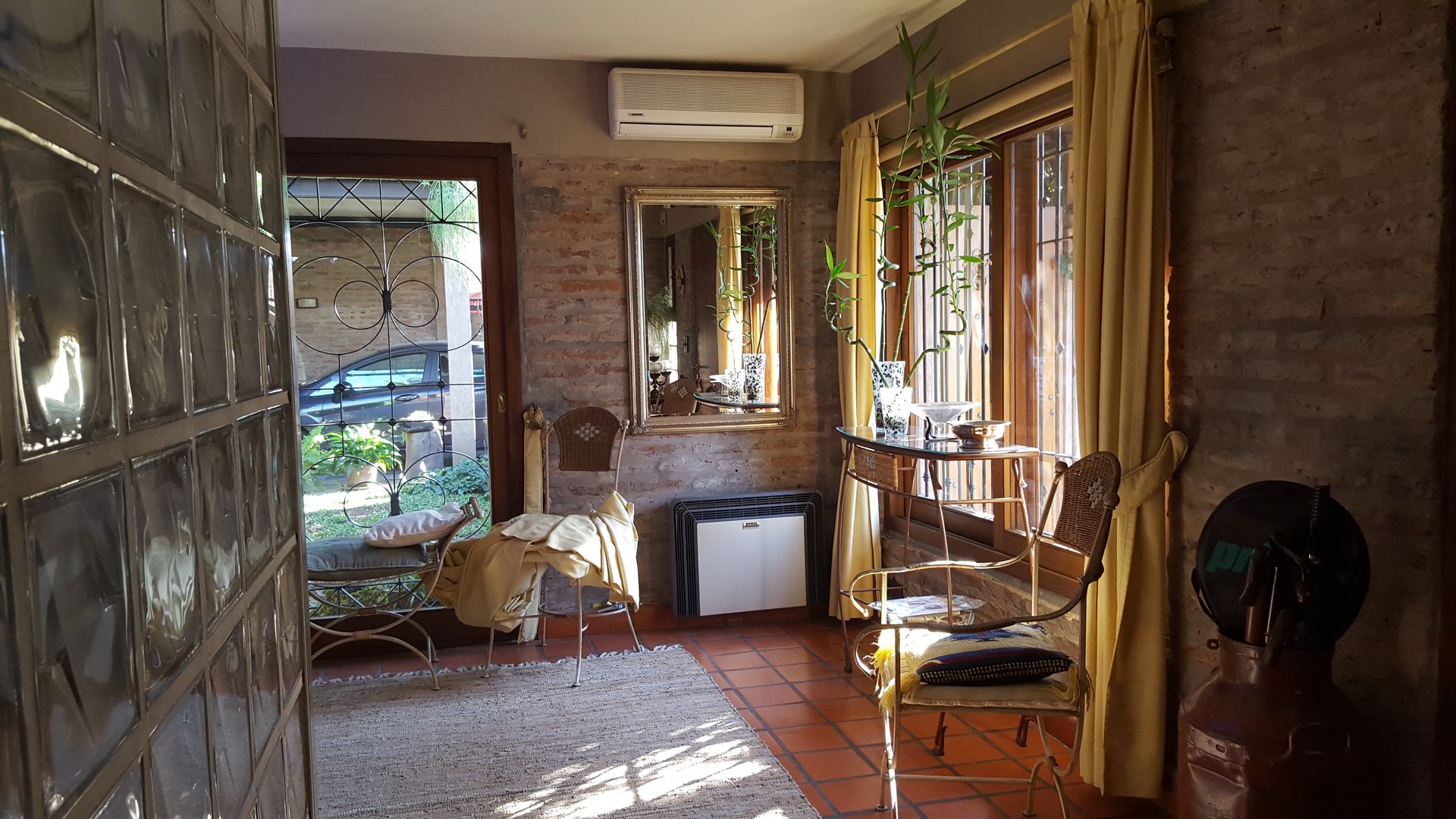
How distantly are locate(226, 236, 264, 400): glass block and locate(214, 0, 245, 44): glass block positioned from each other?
0.71ft

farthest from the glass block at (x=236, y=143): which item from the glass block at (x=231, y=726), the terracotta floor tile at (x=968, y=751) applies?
the terracotta floor tile at (x=968, y=751)

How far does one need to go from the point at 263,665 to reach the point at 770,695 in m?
3.12

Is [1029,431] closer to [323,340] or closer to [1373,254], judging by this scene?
[1373,254]

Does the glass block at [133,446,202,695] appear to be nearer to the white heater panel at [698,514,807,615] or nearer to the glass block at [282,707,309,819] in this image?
the glass block at [282,707,309,819]

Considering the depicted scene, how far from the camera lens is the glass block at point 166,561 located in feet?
2.26

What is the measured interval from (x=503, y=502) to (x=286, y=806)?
3678mm

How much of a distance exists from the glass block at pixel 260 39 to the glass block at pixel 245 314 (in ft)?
0.79

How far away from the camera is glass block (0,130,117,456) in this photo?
1.68 feet

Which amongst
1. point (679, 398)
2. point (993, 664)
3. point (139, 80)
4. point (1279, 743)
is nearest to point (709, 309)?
point (679, 398)

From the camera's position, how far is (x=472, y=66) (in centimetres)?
461

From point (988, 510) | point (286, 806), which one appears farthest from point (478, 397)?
point (286, 806)

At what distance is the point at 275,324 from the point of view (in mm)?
1182

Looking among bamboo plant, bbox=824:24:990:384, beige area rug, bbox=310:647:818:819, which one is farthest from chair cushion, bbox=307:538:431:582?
bamboo plant, bbox=824:24:990:384

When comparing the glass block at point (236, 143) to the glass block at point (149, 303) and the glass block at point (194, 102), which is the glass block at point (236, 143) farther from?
the glass block at point (149, 303)
